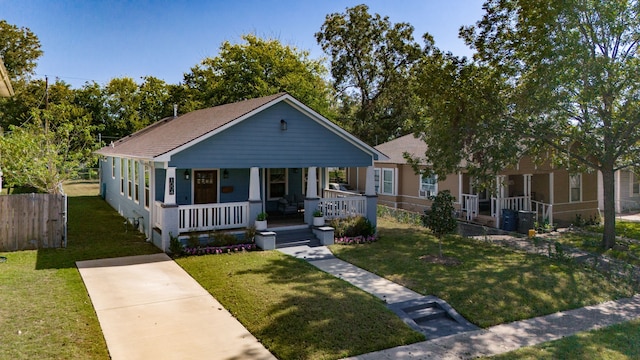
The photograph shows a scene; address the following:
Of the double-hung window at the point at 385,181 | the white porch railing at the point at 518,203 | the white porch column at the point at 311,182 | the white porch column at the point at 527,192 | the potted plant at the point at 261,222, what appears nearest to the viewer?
the potted plant at the point at 261,222

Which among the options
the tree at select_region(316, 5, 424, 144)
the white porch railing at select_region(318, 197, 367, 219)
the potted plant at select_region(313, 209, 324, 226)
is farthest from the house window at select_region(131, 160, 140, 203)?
the tree at select_region(316, 5, 424, 144)

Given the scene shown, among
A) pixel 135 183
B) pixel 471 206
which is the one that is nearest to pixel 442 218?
pixel 471 206

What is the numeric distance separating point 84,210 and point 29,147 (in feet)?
20.4

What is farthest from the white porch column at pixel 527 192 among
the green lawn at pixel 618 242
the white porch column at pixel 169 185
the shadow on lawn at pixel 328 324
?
the white porch column at pixel 169 185

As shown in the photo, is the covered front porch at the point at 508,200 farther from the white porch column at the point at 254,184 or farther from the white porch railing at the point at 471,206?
the white porch column at the point at 254,184

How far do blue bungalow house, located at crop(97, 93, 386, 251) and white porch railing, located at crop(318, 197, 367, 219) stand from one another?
0.04 meters

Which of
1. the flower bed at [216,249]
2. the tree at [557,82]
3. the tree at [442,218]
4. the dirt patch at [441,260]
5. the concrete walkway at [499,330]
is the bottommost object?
the concrete walkway at [499,330]

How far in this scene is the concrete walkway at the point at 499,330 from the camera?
6484 mm

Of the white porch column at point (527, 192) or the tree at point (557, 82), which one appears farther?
the white porch column at point (527, 192)

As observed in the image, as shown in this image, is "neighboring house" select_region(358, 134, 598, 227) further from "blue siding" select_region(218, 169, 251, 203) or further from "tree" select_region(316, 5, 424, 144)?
"tree" select_region(316, 5, 424, 144)

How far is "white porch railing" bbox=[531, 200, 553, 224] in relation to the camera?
19.0m

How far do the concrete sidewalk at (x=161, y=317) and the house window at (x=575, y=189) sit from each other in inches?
740

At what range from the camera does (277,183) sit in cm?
1795

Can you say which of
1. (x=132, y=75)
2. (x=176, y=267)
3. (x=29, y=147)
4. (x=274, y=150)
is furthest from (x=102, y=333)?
(x=132, y=75)
